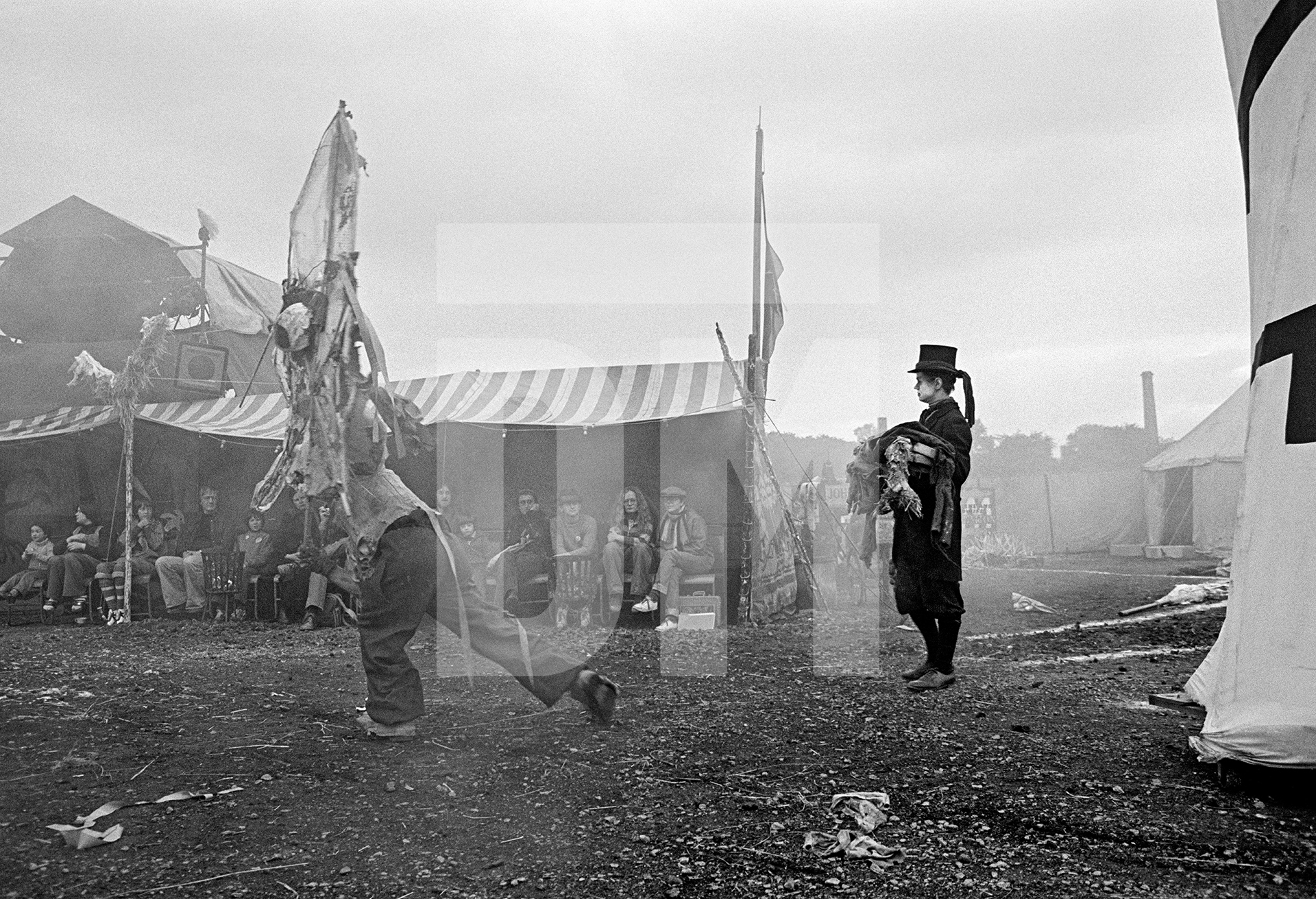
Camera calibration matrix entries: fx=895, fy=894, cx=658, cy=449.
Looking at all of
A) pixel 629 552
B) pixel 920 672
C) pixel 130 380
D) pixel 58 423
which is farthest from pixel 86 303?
pixel 920 672

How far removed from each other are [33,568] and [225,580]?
2.74 m

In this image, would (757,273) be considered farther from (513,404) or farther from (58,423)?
(58,423)

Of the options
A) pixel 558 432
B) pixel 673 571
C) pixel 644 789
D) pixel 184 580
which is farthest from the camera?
pixel 558 432

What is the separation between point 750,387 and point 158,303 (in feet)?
27.9

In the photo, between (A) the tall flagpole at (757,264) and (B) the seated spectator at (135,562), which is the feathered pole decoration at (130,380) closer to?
(B) the seated spectator at (135,562)

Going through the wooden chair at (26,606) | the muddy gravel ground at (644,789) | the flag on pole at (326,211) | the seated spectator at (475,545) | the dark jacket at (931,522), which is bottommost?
the wooden chair at (26,606)

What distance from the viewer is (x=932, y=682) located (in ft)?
16.8

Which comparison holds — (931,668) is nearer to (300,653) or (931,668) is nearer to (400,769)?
(400,769)

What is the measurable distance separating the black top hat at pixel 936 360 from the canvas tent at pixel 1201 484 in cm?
1437

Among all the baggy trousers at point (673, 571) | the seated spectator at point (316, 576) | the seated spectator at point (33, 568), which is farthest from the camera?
the seated spectator at point (33, 568)

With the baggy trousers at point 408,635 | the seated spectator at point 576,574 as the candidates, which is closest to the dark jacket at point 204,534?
the seated spectator at point 576,574

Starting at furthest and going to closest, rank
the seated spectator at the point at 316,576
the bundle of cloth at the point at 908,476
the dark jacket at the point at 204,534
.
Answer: the dark jacket at the point at 204,534 < the seated spectator at the point at 316,576 < the bundle of cloth at the point at 908,476

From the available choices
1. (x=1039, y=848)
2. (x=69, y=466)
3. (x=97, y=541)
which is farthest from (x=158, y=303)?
(x=1039, y=848)

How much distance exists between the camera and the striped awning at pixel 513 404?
9688 mm
